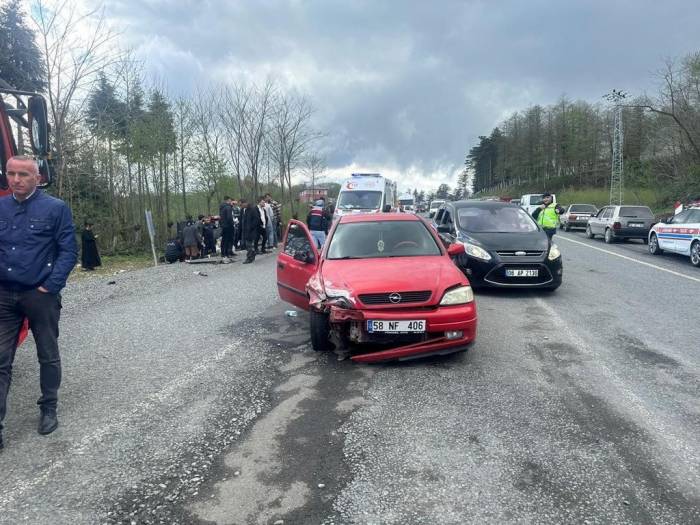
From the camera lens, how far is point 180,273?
13109mm

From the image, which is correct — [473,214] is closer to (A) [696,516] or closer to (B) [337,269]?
(B) [337,269]

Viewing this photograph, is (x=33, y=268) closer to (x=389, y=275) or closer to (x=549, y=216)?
(x=389, y=275)

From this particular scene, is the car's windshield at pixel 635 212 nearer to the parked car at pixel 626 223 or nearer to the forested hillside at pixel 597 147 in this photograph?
the parked car at pixel 626 223

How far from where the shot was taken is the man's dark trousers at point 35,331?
3.68 meters

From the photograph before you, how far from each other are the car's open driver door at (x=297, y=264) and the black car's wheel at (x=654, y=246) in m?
13.6

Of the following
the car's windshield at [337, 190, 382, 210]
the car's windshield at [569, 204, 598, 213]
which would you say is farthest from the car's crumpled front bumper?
the car's windshield at [569, 204, 598, 213]

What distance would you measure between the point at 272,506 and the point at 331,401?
1.52m

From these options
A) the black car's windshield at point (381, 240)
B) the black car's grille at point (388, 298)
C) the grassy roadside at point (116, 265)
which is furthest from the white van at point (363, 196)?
the black car's grille at point (388, 298)

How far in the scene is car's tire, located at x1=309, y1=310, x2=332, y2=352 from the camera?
5.39 m

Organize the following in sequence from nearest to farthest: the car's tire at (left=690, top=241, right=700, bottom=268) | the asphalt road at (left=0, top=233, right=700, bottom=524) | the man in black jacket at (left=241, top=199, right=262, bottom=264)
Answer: the asphalt road at (left=0, top=233, right=700, bottom=524) < the car's tire at (left=690, top=241, right=700, bottom=268) < the man in black jacket at (left=241, top=199, right=262, bottom=264)

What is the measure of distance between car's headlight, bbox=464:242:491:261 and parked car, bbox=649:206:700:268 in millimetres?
8263

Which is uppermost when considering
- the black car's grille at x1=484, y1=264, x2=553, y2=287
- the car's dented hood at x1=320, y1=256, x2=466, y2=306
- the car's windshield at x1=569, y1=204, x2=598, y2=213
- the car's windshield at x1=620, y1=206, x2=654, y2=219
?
the car's windshield at x1=569, y1=204, x2=598, y2=213

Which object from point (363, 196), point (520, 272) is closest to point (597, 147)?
point (363, 196)

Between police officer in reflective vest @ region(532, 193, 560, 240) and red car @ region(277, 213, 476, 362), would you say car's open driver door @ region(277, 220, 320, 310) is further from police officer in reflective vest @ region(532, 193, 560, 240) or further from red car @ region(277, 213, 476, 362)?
police officer in reflective vest @ region(532, 193, 560, 240)
